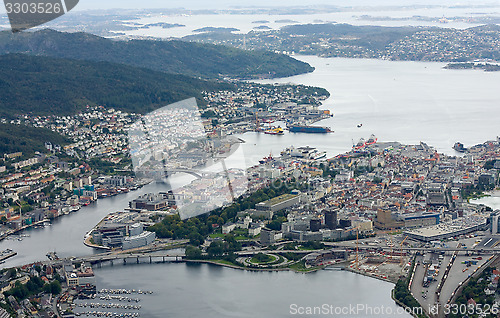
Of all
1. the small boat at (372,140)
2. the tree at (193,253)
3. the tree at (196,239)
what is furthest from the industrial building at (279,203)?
the small boat at (372,140)

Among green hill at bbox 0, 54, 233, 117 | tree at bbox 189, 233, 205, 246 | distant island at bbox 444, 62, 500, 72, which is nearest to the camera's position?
tree at bbox 189, 233, 205, 246

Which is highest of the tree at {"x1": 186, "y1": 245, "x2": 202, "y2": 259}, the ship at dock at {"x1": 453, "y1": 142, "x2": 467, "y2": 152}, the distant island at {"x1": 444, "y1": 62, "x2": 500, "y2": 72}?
the distant island at {"x1": 444, "y1": 62, "x2": 500, "y2": 72}

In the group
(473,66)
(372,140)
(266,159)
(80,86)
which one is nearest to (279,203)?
(266,159)

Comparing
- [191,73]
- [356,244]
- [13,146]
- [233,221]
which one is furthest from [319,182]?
[191,73]

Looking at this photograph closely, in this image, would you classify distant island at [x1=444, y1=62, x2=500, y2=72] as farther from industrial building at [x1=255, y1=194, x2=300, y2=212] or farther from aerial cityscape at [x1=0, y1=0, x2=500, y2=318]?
industrial building at [x1=255, y1=194, x2=300, y2=212]

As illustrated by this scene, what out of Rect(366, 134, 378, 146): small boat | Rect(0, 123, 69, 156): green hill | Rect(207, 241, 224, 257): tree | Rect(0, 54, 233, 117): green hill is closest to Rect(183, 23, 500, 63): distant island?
Rect(0, 54, 233, 117): green hill

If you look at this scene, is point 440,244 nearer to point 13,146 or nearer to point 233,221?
point 233,221
